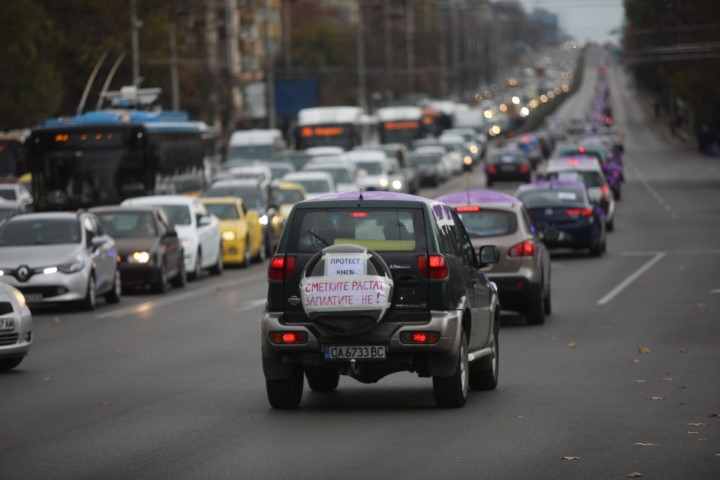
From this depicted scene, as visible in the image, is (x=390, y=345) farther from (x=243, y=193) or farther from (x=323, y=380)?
(x=243, y=193)

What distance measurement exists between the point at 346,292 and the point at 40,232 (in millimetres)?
14083

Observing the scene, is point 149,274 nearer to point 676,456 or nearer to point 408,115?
point 676,456

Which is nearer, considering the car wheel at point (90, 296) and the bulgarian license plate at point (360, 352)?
the bulgarian license plate at point (360, 352)

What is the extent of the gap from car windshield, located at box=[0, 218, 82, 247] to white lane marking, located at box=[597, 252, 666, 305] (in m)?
7.62

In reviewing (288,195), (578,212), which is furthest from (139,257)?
(288,195)

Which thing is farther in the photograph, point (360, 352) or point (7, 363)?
point (7, 363)

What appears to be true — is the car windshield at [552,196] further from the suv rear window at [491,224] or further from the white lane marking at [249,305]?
the suv rear window at [491,224]

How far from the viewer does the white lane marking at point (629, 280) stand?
83.9 feet

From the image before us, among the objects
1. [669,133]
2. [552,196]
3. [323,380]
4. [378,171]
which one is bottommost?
[669,133]

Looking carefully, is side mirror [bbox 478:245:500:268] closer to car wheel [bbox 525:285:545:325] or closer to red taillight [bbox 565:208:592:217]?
car wheel [bbox 525:285:545:325]

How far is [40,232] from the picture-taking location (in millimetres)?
26141

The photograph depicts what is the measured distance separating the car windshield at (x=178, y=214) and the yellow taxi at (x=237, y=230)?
106 inches

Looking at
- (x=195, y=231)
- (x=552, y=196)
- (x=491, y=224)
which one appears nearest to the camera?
(x=491, y=224)

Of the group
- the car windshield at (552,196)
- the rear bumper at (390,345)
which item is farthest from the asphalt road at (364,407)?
the car windshield at (552,196)
